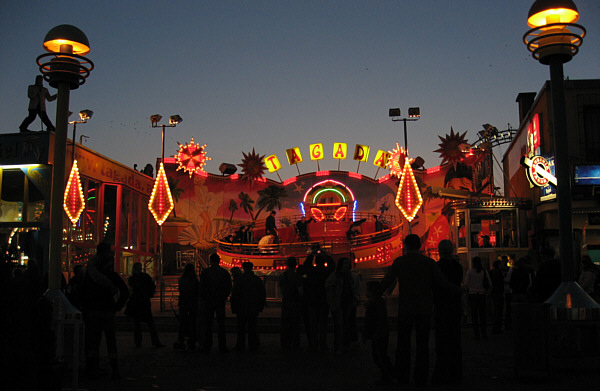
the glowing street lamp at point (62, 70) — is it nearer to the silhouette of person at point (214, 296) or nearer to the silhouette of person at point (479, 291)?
the silhouette of person at point (214, 296)

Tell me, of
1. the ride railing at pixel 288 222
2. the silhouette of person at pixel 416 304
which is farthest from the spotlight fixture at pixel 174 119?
the silhouette of person at pixel 416 304

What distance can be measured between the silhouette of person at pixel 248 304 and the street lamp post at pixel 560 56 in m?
5.11

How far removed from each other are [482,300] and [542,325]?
18.3ft

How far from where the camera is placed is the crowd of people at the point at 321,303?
529 cm

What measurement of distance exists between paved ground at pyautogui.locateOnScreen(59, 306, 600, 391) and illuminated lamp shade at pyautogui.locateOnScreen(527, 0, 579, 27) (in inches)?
176

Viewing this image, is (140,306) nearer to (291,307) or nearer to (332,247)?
(291,307)

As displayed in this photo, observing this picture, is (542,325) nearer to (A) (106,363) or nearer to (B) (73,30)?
(A) (106,363)

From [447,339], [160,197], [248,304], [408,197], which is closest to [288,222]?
[408,197]

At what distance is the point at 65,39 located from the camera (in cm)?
910

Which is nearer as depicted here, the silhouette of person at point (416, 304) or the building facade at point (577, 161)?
the silhouette of person at point (416, 304)

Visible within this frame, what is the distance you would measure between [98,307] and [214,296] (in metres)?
3.43

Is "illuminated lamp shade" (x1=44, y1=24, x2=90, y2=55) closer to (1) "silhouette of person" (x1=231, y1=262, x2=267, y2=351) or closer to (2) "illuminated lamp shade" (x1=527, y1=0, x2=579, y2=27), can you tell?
(1) "silhouette of person" (x1=231, y1=262, x2=267, y2=351)

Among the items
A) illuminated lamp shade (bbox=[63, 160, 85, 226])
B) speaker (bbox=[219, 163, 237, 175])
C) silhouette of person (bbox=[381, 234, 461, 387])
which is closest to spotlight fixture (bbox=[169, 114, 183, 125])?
illuminated lamp shade (bbox=[63, 160, 85, 226])

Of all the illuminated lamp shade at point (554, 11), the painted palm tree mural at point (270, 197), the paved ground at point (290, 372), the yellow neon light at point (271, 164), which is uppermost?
the yellow neon light at point (271, 164)
